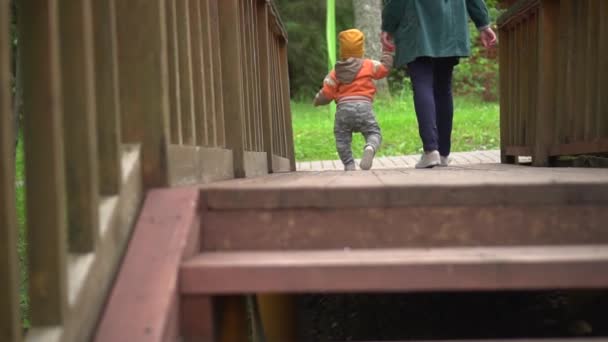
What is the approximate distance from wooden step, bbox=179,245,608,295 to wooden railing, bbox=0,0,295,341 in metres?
0.29

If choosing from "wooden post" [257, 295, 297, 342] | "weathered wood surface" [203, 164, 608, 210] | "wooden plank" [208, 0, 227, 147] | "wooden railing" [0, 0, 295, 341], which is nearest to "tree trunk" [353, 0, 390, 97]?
"wooden plank" [208, 0, 227, 147]

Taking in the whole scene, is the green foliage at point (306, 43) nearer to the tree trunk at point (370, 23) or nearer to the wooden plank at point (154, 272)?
the tree trunk at point (370, 23)

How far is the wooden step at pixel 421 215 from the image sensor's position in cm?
226

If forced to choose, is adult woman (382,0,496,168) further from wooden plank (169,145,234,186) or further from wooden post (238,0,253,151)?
wooden plank (169,145,234,186)

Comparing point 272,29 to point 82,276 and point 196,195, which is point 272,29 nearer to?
point 196,195

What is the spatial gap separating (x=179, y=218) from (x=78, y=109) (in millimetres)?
424

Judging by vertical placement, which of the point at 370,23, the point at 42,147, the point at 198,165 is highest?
the point at 370,23

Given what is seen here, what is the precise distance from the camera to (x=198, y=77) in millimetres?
2990

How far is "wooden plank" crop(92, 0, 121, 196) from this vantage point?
6.72ft

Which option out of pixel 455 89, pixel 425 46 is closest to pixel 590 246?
pixel 425 46

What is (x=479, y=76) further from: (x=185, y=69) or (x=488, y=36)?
(x=185, y=69)

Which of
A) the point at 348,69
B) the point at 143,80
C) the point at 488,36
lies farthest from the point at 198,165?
the point at 348,69

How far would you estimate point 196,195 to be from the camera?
2.24 m

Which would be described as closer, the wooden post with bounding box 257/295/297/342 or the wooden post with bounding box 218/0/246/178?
the wooden post with bounding box 257/295/297/342
